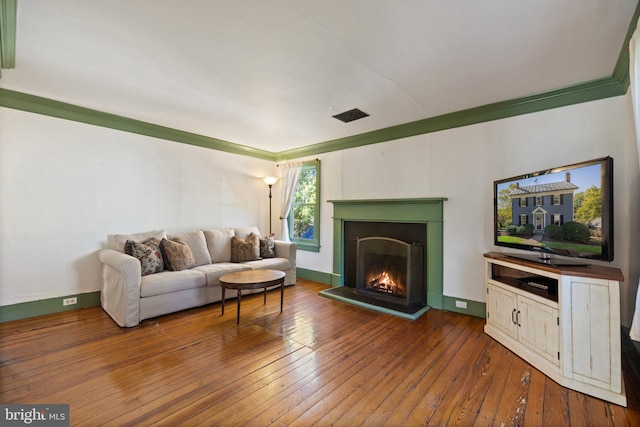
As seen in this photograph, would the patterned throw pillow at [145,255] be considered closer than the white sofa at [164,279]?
No

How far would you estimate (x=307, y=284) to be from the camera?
468 cm

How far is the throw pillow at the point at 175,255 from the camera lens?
3473 mm

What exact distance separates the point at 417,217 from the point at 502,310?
4.81ft

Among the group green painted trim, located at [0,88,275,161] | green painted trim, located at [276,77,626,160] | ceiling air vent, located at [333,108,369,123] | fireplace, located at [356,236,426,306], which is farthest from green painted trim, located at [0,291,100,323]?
green painted trim, located at [276,77,626,160]

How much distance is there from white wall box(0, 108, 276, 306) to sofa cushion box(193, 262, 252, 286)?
0.99 metres

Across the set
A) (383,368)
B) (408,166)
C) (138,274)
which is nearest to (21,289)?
(138,274)

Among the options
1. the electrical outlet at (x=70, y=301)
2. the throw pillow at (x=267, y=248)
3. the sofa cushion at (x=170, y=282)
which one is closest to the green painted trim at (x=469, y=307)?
the throw pillow at (x=267, y=248)

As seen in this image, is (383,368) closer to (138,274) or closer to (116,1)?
(138,274)

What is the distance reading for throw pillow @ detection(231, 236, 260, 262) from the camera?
429cm

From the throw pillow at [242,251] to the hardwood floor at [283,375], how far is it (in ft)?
4.31

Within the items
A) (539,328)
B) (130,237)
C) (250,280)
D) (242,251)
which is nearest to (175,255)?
(130,237)

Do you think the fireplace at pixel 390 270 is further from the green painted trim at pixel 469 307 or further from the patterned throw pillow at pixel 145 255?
the patterned throw pillow at pixel 145 255

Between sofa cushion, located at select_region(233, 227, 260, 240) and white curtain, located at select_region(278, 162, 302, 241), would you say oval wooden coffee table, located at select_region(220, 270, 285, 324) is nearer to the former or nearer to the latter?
sofa cushion, located at select_region(233, 227, 260, 240)

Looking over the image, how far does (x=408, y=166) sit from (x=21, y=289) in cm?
489
